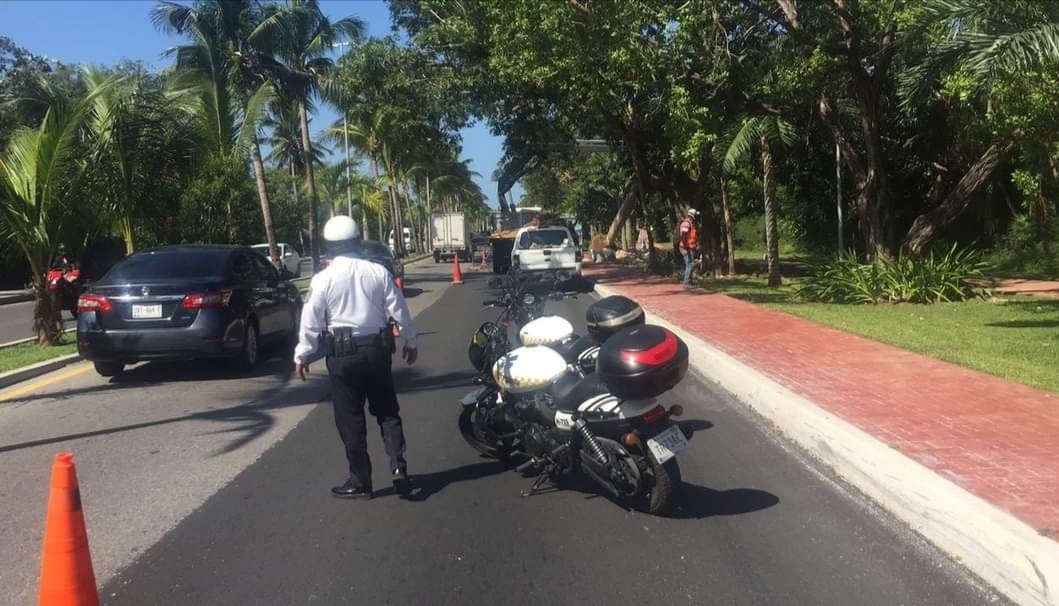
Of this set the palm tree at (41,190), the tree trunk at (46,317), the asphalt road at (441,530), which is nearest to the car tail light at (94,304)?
the asphalt road at (441,530)

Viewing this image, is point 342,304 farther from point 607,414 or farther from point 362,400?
point 607,414

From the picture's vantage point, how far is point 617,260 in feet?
138

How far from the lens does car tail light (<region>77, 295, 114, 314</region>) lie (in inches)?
419

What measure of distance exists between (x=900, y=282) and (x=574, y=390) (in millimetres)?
13209

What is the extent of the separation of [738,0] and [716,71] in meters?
1.44

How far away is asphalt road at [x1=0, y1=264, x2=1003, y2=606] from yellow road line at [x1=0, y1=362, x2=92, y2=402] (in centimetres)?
211

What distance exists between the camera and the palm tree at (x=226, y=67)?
2186 centimetres

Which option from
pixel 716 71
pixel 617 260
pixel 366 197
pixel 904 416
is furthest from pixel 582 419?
pixel 366 197

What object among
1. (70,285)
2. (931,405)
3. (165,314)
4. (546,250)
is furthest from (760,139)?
(70,285)

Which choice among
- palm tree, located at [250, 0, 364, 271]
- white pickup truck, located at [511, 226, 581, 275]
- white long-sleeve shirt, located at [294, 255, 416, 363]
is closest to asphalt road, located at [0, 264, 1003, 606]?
white long-sleeve shirt, located at [294, 255, 416, 363]

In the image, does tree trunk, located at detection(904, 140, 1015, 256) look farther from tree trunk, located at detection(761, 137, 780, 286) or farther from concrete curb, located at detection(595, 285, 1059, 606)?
concrete curb, located at detection(595, 285, 1059, 606)

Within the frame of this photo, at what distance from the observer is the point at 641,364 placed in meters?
5.56

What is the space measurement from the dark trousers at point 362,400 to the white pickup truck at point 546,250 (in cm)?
1815

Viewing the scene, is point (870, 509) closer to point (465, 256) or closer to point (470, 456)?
point (470, 456)
